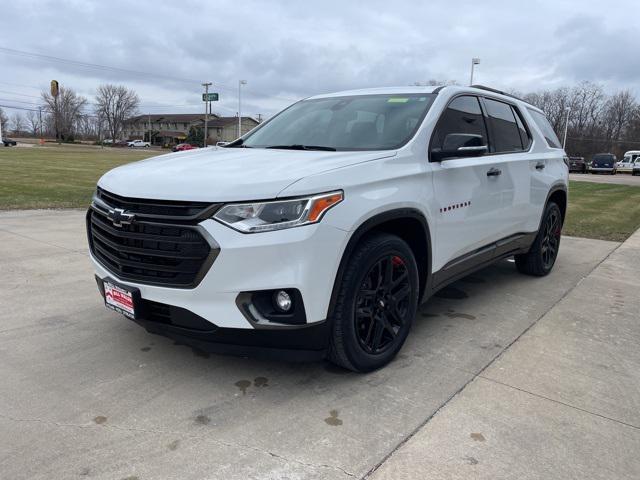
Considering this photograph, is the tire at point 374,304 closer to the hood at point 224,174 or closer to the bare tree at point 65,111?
the hood at point 224,174

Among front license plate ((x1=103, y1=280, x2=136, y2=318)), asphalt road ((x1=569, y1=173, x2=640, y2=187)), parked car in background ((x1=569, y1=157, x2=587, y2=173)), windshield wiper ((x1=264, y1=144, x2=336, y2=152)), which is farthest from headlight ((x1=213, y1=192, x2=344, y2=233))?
parked car in background ((x1=569, y1=157, x2=587, y2=173))

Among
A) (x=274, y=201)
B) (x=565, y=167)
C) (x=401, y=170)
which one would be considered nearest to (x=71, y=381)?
(x=274, y=201)

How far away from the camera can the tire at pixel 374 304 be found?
2.91 m

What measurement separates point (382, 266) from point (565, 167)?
12.8ft

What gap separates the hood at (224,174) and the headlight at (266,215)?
0.16ft

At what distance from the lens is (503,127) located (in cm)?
478

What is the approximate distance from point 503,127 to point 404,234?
1.99 m

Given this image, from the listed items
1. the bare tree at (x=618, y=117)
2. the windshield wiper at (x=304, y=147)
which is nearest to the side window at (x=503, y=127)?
the windshield wiper at (x=304, y=147)

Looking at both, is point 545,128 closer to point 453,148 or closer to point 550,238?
point 550,238

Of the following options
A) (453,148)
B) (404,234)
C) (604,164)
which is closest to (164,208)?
(404,234)

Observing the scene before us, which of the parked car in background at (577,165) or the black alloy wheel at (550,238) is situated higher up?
the parked car in background at (577,165)

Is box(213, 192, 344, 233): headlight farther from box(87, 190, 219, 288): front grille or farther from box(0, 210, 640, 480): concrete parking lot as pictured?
box(0, 210, 640, 480): concrete parking lot

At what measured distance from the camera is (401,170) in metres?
3.25

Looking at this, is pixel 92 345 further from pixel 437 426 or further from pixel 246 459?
pixel 437 426
